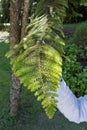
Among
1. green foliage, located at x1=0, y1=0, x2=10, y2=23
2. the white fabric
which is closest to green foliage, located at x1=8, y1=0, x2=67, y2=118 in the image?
the white fabric

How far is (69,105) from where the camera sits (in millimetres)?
2082

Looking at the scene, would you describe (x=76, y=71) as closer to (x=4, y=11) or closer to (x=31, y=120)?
(x=31, y=120)

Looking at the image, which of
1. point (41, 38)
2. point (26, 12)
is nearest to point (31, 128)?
point (26, 12)

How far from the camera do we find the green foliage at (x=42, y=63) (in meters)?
1.40

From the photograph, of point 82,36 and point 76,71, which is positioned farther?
point 82,36

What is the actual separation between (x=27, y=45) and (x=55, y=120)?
9.26ft

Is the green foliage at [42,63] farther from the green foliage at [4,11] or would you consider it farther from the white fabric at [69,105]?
the green foliage at [4,11]

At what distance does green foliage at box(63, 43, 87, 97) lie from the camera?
17.5 feet

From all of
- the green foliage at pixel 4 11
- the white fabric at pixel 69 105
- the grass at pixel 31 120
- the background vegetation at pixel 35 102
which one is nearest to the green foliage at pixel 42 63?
the white fabric at pixel 69 105

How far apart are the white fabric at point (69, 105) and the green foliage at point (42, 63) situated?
368 mm

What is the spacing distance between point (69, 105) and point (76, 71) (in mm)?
4117

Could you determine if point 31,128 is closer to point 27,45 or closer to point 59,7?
point 59,7

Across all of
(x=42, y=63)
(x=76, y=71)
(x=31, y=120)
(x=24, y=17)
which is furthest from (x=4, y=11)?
(x=76, y=71)

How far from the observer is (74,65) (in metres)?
6.25
